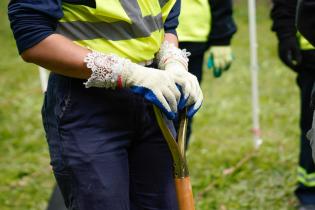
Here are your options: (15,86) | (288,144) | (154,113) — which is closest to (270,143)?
(288,144)

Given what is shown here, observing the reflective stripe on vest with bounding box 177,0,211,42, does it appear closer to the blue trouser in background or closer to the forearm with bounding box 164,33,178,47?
the blue trouser in background

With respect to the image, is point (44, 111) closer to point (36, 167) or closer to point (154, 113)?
point (154, 113)

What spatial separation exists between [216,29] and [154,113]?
130 centimetres

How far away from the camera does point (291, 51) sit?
309 cm

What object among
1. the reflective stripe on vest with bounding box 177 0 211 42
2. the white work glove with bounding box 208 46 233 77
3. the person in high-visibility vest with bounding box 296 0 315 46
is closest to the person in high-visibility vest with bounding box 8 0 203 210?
the person in high-visibility vest with bounding box 296 0 315 46

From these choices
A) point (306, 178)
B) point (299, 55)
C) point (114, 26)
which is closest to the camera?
point (114, 26)

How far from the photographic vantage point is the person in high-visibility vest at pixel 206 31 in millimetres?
2934

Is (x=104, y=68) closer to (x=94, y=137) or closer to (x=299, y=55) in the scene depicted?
(x=94, y=137)

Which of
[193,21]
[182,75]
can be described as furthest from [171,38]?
[193,21]

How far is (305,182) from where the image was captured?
10.7ft

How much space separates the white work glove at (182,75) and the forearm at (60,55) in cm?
28

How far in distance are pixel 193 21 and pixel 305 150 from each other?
96 centimetres

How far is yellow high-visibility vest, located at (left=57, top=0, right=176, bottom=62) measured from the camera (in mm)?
1842

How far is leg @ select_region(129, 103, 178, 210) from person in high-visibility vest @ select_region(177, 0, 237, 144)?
3.18 feet
